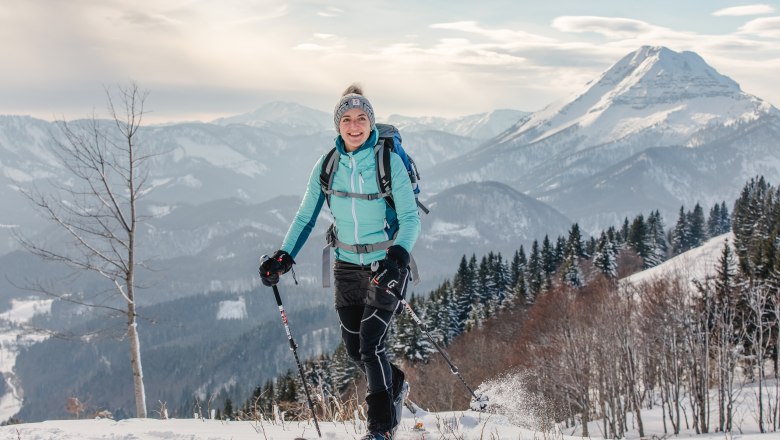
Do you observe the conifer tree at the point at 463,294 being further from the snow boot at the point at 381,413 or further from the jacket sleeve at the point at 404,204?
the jacket sleeve at the point at 404,204

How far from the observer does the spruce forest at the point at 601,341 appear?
977 inches

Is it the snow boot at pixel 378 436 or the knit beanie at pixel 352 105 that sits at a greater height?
the knit beanie at pixel 352 105

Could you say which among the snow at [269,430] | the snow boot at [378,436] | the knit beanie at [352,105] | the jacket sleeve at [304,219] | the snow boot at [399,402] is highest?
the knit beanie at [352,105]

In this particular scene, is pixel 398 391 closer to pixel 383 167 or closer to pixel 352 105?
pixel 383 167

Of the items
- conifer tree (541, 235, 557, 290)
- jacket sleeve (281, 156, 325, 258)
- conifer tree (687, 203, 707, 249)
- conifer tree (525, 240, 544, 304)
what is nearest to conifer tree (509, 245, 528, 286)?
conifer tree (525, 240, 544, 304)

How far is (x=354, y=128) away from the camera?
5.01m

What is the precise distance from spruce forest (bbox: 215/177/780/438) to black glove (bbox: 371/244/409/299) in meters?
2.37

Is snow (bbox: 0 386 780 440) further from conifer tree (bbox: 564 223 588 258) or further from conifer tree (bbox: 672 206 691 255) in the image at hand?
conifer tree (bbox: 672 206 691 255)

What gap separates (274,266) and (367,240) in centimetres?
102

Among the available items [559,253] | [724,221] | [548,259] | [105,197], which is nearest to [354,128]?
[105,197]

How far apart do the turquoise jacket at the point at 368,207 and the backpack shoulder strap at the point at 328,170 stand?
0.13 ft

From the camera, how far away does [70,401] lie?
1133cm

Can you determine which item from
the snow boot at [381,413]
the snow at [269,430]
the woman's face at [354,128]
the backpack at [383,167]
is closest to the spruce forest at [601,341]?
the snow at [269,430]

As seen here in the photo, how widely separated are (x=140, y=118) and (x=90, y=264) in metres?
3.82
